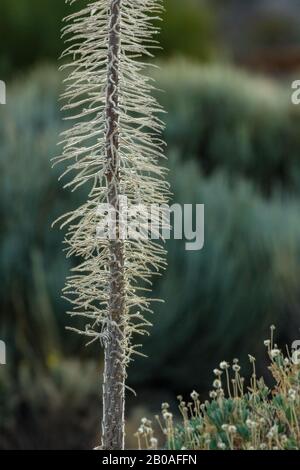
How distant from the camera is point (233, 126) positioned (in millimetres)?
10477

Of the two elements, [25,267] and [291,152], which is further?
[291,152]

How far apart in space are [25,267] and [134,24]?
Result: 14.8 feet

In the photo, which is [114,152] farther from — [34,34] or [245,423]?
[34,34]

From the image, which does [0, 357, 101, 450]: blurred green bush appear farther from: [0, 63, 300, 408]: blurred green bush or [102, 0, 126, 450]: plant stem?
[102, 0, 126, 450]: plant stem

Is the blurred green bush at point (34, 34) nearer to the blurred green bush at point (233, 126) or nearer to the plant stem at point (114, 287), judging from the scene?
the blurred green bush at point (233, 126)

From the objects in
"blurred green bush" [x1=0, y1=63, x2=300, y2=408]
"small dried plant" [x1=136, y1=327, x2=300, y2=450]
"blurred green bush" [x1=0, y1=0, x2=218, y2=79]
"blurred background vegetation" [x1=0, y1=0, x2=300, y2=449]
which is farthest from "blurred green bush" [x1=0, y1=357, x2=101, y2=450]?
"blurred green bush" [x1=0, y1=0, x2=218, y2=79]

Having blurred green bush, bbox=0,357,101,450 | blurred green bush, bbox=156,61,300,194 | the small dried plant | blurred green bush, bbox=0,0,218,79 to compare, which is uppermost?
blurred green bush, bbox=0,0,218,79

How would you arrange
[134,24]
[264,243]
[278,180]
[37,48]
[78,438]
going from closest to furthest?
[134,24] < [78,438] < [264,243] < [278,180] < [37,48]

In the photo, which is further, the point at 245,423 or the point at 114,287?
the point at 245,423

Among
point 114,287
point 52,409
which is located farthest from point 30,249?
point 114,287

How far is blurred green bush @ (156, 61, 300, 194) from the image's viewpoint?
1005cm

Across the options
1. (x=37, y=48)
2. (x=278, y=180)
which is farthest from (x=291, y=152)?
(x=37, y=48)
